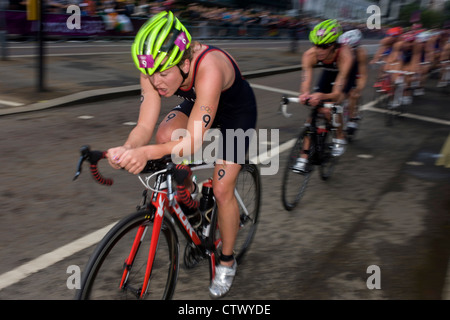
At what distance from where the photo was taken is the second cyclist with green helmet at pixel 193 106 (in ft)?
8.39

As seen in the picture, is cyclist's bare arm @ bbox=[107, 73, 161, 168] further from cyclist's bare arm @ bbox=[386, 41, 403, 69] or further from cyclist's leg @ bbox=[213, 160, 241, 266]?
cyclist's bare arm @ bbox=[386, 41, 403, 69]

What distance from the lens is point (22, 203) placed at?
4.72 meters

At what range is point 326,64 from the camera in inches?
236

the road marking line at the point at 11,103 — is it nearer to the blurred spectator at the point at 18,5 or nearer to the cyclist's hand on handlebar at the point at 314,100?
the cyclist's hand on handlebar at the point at 314,100

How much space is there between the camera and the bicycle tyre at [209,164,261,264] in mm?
3772

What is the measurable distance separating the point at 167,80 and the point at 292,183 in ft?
9.10

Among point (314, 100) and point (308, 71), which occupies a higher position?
point (308, 71)

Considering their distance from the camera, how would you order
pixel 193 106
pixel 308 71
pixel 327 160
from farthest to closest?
pixel 327 160 → pixel 308 71 → pixel 193 106

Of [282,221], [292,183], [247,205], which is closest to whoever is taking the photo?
[247,205]

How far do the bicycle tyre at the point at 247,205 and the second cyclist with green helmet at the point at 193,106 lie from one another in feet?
1.14

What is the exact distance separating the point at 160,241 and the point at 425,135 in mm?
7436

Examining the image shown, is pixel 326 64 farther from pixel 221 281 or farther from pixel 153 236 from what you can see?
pixel 153 236

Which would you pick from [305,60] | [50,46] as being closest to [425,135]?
[305,60]

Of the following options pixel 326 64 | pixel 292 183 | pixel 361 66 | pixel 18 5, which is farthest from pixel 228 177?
pixel 18 5
